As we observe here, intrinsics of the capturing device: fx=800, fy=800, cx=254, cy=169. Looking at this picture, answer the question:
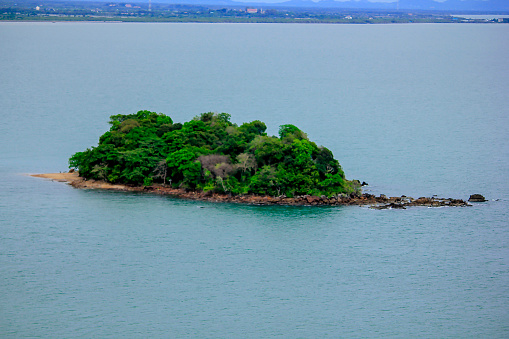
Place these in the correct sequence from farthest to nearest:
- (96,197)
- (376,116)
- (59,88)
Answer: (59,88) < (376,116) < (96,197)

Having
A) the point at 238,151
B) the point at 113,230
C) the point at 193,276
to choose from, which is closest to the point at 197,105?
the point at 238,151

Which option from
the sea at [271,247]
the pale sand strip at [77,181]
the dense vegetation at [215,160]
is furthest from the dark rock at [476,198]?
the pale sand strip at [77,181]

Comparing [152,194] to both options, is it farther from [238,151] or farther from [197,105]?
[197,105]

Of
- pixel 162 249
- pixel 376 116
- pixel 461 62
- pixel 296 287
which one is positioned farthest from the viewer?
pixel 461 62

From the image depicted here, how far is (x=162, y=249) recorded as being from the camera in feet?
174

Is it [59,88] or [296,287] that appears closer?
[296,287]

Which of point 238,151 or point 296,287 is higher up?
point 238,151

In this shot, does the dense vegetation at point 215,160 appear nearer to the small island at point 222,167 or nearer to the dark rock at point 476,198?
the small island at point 222,167

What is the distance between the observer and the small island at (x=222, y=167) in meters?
61.0

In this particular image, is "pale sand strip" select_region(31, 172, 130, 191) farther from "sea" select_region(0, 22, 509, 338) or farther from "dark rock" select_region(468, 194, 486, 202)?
"dark rock" select_region(468, 194, 486, 202)

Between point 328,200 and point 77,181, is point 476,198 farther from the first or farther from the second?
point 77,181

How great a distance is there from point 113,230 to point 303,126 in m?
39.0

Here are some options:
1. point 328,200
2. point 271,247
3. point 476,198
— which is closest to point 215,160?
point 328,200

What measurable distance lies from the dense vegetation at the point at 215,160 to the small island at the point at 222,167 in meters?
0.08
